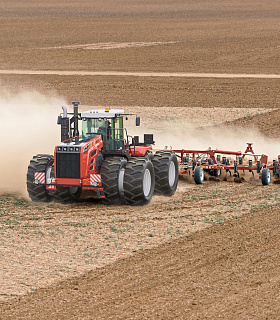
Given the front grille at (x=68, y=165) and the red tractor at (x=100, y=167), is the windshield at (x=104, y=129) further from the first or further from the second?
the front grille at (x=68, y=165)

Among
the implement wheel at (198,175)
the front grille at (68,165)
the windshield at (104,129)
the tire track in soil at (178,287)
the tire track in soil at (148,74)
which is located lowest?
the tire track in soil at (178,287)

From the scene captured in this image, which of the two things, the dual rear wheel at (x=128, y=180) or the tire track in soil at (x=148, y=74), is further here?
the tire track in soil at (x=148, y=74)

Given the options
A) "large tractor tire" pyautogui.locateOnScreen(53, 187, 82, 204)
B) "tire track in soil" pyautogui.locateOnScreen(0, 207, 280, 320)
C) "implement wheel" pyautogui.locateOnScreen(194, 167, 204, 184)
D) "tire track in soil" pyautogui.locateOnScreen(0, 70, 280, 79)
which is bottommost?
"tire track in soil" pyautogui.locateOnScreen(0, 207, 280, 320)

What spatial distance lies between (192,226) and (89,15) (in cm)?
8389

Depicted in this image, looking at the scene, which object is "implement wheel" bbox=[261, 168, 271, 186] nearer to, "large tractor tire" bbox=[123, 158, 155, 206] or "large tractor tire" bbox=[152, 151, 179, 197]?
"large tractor tire" bbox=[152, 151, 179, 197]

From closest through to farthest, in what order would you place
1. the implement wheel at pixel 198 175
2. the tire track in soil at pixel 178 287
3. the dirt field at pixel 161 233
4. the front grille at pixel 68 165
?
the tire track in soil at pixel 178 287, the dirt field at pixel 161 233, the front grille at pixel 68 165, the implement wheel at pixel 198 175

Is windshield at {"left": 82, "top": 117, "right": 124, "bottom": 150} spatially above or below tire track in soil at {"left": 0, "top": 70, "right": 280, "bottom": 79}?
below

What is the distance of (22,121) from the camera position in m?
28.1

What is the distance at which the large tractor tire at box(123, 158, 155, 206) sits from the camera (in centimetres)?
1866

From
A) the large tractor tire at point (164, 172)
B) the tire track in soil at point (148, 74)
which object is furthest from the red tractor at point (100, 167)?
the tire track in soil at point (148, 74)

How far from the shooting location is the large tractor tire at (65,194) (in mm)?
19359

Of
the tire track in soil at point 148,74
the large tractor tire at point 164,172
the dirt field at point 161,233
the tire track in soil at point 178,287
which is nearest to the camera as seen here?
the tire track in soil at point 178,287

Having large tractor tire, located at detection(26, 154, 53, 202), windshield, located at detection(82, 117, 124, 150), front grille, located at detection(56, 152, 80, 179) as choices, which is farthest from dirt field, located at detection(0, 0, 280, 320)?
windshield, located at detection(82, 117, 124, 150)

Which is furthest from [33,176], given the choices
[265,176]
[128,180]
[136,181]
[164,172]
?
[265,176]
